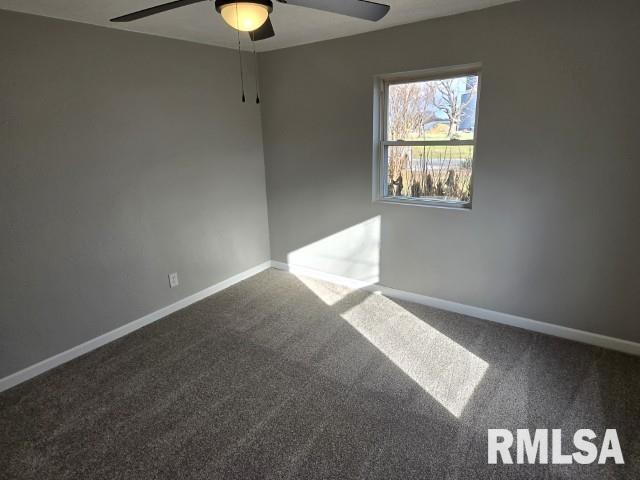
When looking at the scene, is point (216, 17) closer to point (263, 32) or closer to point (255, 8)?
point (263, 32)

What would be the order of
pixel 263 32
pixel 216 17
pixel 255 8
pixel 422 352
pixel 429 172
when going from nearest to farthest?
pixel 255 8, pixel 263 32, pixel 216 17, pixel 422 352, pixel 429 172

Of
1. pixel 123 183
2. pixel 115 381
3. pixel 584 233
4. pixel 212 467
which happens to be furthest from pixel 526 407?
pixel 123 183

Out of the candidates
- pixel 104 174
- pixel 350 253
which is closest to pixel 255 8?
pixel 104 174

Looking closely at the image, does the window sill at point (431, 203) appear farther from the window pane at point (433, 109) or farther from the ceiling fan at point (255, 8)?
the ceiling fan at point (255, 8)

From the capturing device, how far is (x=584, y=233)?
2.54m

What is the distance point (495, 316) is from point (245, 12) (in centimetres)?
271

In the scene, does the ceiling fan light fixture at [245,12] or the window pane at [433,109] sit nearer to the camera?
the ceiling fan light fixture at [245,12]

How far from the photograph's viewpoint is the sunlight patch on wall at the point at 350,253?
3518 mm

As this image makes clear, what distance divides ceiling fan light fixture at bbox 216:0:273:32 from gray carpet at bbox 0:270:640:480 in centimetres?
194

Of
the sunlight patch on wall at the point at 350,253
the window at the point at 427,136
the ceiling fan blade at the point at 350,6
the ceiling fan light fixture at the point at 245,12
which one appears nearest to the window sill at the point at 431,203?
the window at the point at 427,136

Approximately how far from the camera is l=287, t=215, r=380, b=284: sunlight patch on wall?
11.5 ft

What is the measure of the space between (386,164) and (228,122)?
150 centimetres

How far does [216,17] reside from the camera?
8.05 ft

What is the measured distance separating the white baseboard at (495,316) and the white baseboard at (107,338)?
923 millimetres
